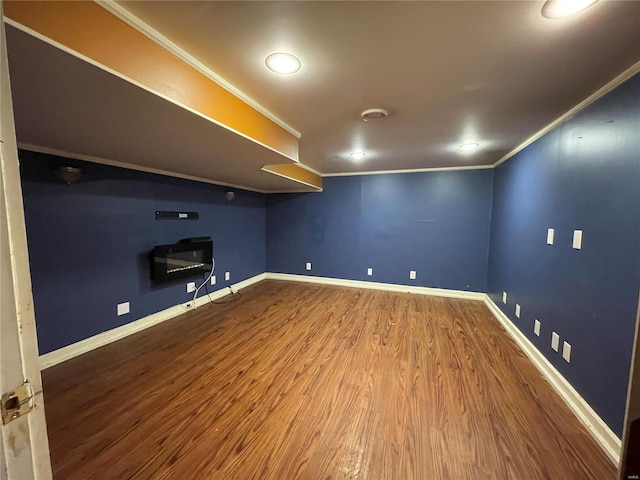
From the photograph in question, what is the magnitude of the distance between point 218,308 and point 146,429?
7.12ft

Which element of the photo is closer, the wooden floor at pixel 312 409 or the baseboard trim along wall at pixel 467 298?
the wooden floor at pixel 312 409

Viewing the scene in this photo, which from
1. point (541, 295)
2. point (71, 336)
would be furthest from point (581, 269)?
point (71, 336)

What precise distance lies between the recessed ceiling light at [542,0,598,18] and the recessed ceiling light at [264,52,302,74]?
1.11 meters

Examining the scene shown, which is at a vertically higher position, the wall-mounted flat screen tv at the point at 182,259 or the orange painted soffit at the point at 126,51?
the orange painted soffit at the point at 126,51

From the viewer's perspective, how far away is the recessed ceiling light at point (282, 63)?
4.39ft

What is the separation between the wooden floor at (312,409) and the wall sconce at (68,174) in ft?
5.53

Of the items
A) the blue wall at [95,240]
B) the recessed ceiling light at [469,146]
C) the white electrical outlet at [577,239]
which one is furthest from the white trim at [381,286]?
the white electrical outlet at [577,239]

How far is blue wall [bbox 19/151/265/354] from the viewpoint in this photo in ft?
7.22

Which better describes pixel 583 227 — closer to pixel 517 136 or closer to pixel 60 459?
pixel 517 136

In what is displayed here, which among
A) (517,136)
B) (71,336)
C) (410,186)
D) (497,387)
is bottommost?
(497,387)

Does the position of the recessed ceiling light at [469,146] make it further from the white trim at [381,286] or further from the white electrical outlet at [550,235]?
the white trim at [381,286]

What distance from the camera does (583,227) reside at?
176cm

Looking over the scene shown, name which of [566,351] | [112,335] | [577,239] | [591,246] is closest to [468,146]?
[577,239]

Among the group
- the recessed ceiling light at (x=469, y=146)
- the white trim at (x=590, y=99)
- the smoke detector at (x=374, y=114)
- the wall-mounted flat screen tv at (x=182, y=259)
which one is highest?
the recessed ceiling light at (x=469, y=146)
